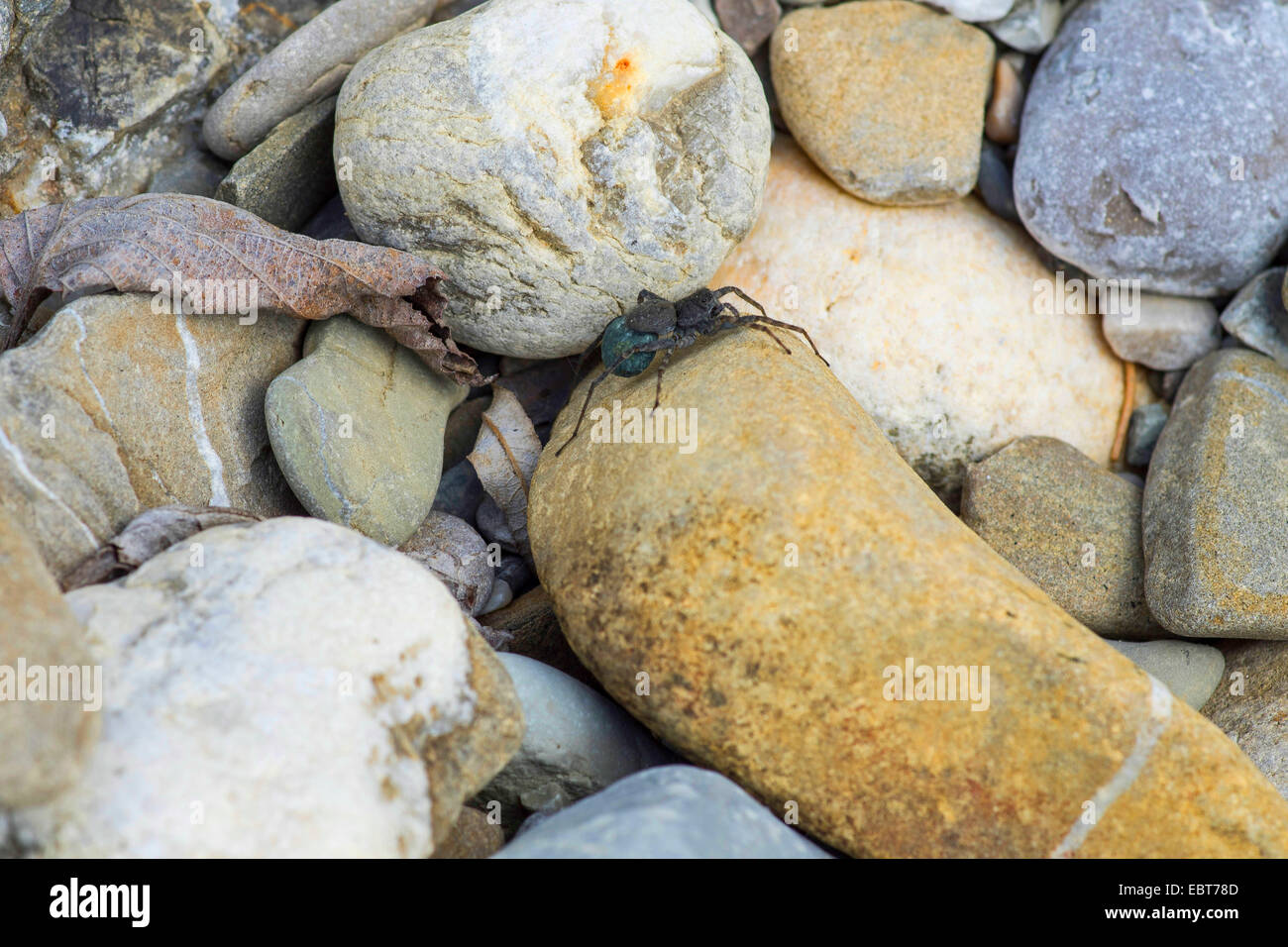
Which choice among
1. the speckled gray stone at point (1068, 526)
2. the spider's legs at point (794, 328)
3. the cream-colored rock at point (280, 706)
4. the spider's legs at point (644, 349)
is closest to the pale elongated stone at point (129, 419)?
the cream-colored rock at point (280, 706)

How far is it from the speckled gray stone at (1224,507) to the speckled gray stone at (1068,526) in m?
0.11

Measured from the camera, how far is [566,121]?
3.41 metres

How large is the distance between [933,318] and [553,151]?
1718 millimetres

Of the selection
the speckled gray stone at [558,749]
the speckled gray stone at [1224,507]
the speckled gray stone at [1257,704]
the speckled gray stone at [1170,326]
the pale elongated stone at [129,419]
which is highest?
the pale elongated stone at [129,419]

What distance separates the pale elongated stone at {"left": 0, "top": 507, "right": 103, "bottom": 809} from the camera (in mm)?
1900

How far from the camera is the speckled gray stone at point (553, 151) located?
11.1 ft

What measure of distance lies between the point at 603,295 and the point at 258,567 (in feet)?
5.50

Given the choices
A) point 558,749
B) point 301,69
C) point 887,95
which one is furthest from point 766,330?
point 301,69

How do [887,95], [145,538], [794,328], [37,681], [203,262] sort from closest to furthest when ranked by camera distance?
[37,681]
[145,538]
[203,262]
[794,328]
[887,95]

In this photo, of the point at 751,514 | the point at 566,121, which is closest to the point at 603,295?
the point at 566,121

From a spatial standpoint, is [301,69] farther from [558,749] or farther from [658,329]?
[558,749]

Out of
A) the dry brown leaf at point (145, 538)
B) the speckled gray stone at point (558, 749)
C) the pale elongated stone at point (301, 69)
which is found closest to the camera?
the dry brown leaf at point (145, 538)

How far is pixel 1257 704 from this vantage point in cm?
337

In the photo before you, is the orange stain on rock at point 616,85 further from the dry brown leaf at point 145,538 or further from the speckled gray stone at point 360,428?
the dry brown leaf at point 145,538
